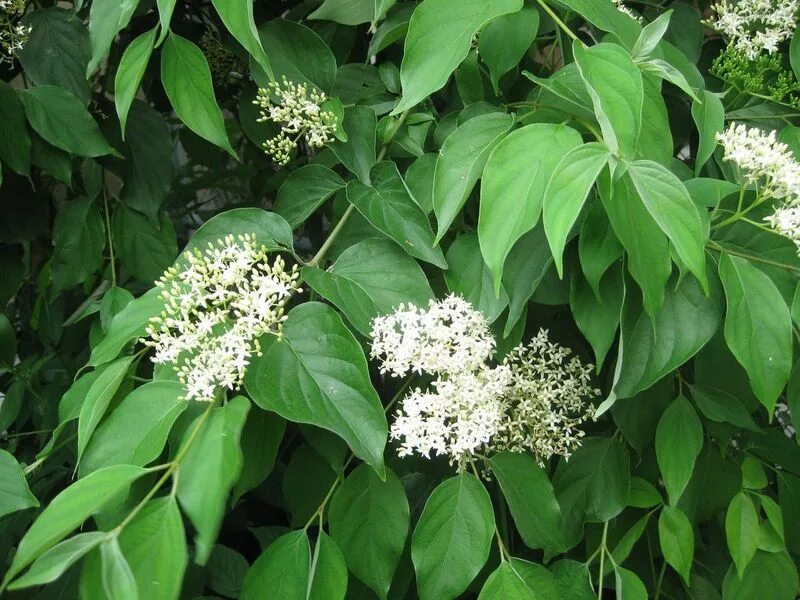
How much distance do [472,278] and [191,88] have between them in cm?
28

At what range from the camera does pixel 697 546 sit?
91cm

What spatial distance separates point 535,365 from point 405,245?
5.8 inches

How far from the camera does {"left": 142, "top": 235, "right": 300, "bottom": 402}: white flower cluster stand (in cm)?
55

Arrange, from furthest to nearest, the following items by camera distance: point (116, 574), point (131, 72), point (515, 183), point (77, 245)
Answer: point (77, 245) → point (131, 72) → point (515, 183) → point (116, 574)

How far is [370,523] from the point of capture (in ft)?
2.10

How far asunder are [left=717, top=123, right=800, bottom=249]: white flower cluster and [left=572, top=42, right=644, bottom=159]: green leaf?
0.43 ft

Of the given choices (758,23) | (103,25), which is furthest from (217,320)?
(758,23)

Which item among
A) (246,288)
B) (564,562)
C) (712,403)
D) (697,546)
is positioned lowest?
(697,546)

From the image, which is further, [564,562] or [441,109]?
[441,109]

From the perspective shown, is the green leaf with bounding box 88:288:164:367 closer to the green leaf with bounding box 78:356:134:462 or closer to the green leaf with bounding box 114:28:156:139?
the green leaf with bounding box 78:356:134:462

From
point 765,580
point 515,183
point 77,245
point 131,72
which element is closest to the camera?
point 515,183

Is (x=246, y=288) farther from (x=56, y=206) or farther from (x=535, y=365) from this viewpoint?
(x=56, y=206)

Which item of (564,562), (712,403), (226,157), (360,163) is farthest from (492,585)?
(226,157)

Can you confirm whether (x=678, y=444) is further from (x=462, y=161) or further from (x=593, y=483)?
(x=462, y=161)
